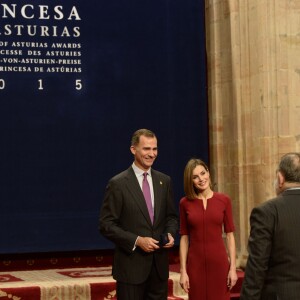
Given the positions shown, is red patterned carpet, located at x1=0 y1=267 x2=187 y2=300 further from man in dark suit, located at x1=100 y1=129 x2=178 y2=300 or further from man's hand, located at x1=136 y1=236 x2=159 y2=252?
man's hand, located at x1=136 y1=236 x2=159 y2=252

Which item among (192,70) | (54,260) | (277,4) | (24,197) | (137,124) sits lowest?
(54,260)

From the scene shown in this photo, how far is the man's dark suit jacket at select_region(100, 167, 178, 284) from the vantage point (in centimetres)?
517

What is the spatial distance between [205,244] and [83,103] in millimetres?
3061

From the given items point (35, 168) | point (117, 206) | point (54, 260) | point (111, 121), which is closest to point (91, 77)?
point (111, 121)

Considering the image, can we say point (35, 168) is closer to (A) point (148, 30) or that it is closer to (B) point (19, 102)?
(B) point (19, 102)

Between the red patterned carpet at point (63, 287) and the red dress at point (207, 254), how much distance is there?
176cm

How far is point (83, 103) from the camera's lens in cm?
809

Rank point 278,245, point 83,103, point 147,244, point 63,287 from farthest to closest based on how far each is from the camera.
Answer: point 83,103
point 63,287
point 147,244
point 278,245

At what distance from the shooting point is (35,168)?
7.95 metres

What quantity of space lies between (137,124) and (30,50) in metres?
1.22

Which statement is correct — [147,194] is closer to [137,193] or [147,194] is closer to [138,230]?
[137,193]

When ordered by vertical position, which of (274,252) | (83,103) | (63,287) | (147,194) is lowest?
(63,287)

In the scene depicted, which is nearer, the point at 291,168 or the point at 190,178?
the point at 291,168

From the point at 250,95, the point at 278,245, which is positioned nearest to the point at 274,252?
the point at 278,245
